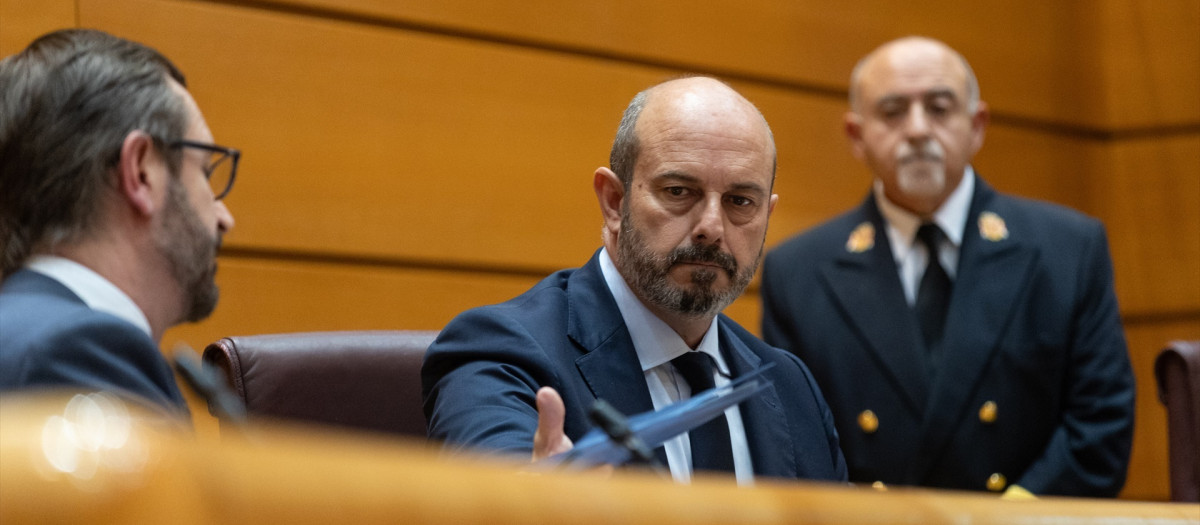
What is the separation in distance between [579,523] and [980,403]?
A: 254cm

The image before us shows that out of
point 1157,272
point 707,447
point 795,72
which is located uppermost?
point 795,72

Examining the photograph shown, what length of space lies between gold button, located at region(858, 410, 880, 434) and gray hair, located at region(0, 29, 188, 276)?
A: 188 cm

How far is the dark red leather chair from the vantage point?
238 cm

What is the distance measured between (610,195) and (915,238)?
1.29 meters

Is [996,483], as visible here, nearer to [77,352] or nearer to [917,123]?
[917,123]

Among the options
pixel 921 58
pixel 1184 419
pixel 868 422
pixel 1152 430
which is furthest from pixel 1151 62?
pixel 1184 419

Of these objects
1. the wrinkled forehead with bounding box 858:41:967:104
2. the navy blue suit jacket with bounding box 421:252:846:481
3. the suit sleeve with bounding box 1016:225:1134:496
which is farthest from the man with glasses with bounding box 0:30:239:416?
the wrinkled forehead with bounding box 858:41:967:104

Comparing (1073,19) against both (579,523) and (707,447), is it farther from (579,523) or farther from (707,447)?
(579,523)

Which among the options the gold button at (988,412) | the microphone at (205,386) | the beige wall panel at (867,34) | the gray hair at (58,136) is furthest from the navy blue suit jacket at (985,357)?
the microphone at (205,386)

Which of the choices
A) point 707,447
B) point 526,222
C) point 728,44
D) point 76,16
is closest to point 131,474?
point 707,447

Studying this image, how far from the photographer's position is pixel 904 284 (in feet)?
10.0

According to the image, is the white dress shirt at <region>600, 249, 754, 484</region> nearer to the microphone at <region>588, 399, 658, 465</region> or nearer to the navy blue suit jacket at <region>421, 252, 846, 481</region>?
the navy blue suit jacket at <region>421, 252, 846, 481</region>

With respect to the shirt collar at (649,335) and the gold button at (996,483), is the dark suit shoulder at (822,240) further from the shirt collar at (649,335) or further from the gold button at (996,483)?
the shirt collar at (649,335)

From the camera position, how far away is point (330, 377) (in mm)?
1841
